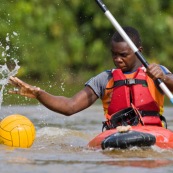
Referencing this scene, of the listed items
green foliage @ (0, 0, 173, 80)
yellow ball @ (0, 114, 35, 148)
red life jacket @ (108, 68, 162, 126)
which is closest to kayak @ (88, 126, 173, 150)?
red life jacket @ (108, 68, 162, 126)

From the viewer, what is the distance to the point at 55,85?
17000mm

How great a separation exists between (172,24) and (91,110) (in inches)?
230

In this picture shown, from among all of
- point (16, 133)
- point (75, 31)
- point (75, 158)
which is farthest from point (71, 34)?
point (75, 158)

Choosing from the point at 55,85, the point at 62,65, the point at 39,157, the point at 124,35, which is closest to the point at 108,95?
the point at 124,35

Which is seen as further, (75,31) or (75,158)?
(75,31)

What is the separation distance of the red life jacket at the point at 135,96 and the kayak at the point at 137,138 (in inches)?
9.3

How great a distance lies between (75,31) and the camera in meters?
18.2

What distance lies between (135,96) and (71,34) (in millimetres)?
10536

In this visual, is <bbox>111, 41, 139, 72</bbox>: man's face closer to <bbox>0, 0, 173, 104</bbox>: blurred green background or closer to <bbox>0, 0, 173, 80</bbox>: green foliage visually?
<bbox>0, 0, 173, 104</bbox>: blurred green background

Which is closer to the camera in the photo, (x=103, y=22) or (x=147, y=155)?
(x=147, y=155)

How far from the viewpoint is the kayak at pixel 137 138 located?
6.90 metres

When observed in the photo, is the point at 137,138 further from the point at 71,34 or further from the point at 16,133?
the point at 71,34

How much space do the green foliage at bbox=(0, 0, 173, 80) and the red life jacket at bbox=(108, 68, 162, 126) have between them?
9.69m

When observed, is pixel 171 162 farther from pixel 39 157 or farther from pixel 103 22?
pixel 103 22
